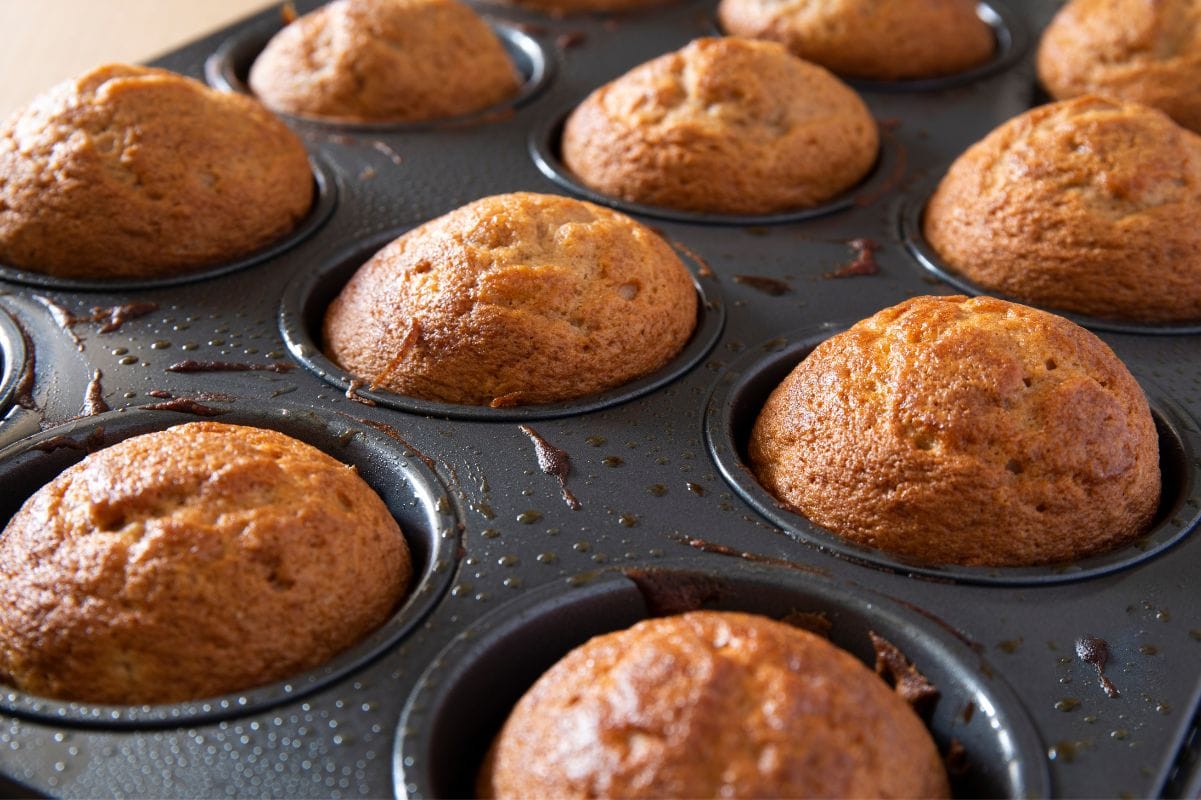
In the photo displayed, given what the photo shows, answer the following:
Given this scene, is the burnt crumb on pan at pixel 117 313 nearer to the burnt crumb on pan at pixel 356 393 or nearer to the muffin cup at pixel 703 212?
the burnt crumb on pan at pixel 356 393

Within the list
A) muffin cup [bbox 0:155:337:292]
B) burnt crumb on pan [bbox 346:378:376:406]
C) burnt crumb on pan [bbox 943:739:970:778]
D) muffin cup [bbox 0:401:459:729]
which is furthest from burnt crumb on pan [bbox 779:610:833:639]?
muffin cup [bbox 0:155:337:292]

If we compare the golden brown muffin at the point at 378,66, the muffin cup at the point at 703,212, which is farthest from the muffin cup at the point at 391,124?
the muffin cup at the point at 703,212

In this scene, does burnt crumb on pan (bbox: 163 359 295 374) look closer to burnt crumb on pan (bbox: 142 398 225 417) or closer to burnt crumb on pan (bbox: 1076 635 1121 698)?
burnt crumb on pan (bbox: 142 398 225 417)

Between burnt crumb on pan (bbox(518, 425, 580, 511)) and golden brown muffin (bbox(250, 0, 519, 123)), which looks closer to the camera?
burnt crumb on pan (bbox(518, 425, 580, 511))

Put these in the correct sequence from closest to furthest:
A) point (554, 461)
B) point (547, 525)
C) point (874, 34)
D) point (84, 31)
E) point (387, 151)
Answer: point (547, 525)
point (554, 461)
point (387, 151)
point (874, 34)
point (84, 31)

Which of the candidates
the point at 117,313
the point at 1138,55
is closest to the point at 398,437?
the point at 117,313

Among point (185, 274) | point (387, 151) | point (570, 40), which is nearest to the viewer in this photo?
point (185, 274)

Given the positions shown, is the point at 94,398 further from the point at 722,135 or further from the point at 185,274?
the point at 722,135
